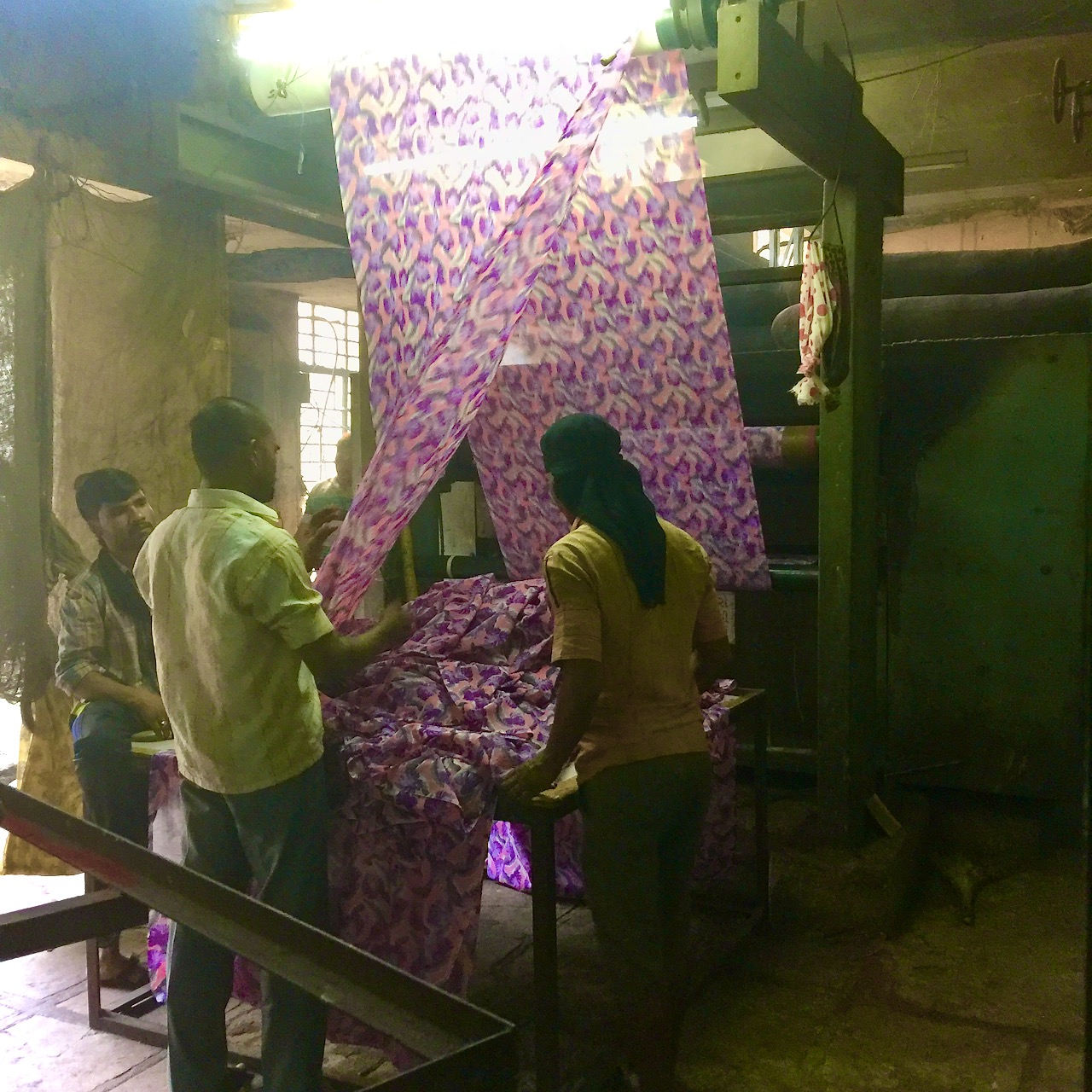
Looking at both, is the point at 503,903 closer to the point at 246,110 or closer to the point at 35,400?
the point at 35,400

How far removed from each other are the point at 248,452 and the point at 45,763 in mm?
2458

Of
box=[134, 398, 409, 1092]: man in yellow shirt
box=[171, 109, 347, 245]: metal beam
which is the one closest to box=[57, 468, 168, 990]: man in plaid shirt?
box=[134, 398, 409, 1092]: man in yellow shirt

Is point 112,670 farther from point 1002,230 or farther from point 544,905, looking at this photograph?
point 1002,230

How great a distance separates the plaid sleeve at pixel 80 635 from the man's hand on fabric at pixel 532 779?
A: 1.58 m

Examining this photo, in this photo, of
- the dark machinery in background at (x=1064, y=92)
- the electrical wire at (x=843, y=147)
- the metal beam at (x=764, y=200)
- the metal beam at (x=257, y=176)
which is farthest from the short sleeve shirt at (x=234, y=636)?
the dark machinery in background at (x=1064, y=92)

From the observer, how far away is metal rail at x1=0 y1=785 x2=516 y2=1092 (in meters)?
0.93

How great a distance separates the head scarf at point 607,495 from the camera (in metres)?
2.52

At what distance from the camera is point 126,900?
1.40 m

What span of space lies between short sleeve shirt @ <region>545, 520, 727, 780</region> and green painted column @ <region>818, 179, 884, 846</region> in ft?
5.25

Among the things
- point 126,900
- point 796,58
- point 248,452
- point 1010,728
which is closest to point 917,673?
point 1010,728

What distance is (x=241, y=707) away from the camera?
248 cm

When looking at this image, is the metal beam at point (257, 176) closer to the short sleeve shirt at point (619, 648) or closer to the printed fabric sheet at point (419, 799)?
the printed fabric sheet at point (419, 799)

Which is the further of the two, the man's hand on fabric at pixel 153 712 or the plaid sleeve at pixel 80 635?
the plaid sleeve at pixel 80 635

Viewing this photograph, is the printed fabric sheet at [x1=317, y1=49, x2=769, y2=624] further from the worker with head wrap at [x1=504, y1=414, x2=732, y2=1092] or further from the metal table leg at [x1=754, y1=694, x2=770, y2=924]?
the metal table leg at [x1=754, y1=694, x2=770, y2=924]
